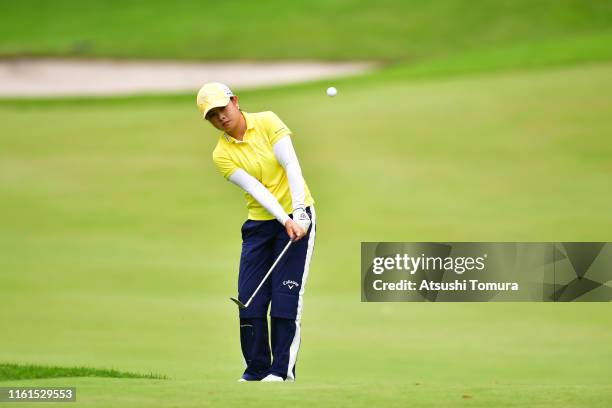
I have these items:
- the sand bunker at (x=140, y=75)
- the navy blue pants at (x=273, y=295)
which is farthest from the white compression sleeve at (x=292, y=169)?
the sand bunker at (x=140, y=75)

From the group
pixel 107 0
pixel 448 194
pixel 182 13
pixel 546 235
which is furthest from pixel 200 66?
pixel 546 235

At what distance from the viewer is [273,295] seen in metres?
6.55

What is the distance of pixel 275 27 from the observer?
36219mm

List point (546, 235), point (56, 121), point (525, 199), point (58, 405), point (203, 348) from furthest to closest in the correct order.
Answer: point (56, 121), point (525, 199), point (546, 235), point (203, 348), point (58, 405)

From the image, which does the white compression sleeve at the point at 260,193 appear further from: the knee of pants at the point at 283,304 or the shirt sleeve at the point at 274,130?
the knee of pants at the point at 283,304

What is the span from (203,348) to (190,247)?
5.03 m

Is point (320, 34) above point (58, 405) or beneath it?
above

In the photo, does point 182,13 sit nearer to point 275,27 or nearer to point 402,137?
point 275,27

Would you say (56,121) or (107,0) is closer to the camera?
(56,121)

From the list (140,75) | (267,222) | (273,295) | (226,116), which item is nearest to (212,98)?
(226,116)

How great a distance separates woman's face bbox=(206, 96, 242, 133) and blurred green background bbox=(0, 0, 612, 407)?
1358 millimetres

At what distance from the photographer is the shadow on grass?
21.9 feet

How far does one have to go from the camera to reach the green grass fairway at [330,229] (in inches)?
295

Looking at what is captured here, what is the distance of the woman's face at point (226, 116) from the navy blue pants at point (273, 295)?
1.91 ft
